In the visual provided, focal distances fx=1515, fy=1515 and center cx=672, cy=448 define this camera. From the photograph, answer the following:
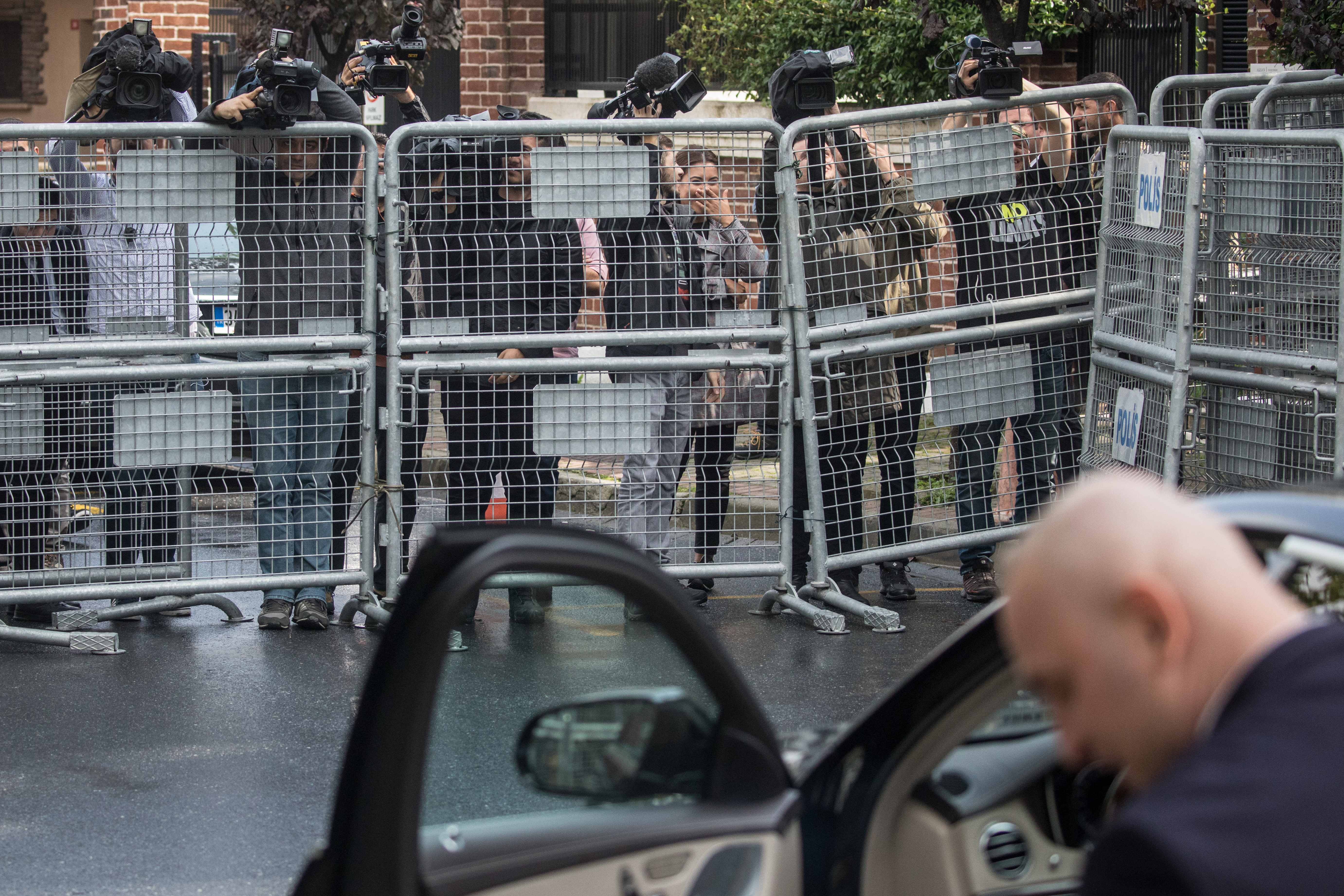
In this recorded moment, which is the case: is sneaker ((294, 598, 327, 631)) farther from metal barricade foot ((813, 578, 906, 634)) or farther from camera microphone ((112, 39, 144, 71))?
camera microphone ((112, 39, 144, 71))

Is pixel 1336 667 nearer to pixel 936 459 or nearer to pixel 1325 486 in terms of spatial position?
pixel 1325 486

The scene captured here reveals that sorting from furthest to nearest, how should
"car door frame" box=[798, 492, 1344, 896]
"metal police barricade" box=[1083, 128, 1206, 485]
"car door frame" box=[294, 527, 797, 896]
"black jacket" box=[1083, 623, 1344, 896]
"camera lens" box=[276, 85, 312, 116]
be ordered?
"camera lens" box=[276, 85, 312, 116], "metal police barricade" box=[1083, 128, 1206, 485], "car door frame" box=[798, 492, 1344, 896], "car door frame" box=[294, 527, 797, 896], "black jacket" box=[1083, 623, 1344, 896]

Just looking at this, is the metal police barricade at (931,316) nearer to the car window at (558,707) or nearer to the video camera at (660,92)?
the video camera at (660,92)

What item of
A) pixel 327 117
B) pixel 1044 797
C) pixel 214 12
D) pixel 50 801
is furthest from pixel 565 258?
pixel 214 12

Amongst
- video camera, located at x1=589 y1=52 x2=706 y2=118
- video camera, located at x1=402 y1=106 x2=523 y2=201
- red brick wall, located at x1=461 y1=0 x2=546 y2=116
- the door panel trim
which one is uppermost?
red brick wall, located at x1=461 y1=0 x2=546 y2=116

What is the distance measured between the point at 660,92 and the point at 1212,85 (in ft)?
10.0

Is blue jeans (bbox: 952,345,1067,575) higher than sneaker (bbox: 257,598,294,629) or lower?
higher

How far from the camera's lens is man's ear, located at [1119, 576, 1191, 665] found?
4.36 feet

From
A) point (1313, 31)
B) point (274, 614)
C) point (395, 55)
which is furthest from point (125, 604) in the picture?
point (1313, 31)

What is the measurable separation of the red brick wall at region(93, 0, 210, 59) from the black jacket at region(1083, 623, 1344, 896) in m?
15.8

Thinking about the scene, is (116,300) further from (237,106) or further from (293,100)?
(293,100)

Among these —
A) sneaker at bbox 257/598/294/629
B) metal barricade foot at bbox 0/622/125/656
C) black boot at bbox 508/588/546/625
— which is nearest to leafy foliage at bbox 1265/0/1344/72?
black boot at bbox 508/588/546/625

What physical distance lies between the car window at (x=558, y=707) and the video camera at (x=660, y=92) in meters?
2.37

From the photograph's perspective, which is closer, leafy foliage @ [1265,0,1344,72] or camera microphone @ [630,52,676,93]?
camera microphone @ [630,52,676,93]
